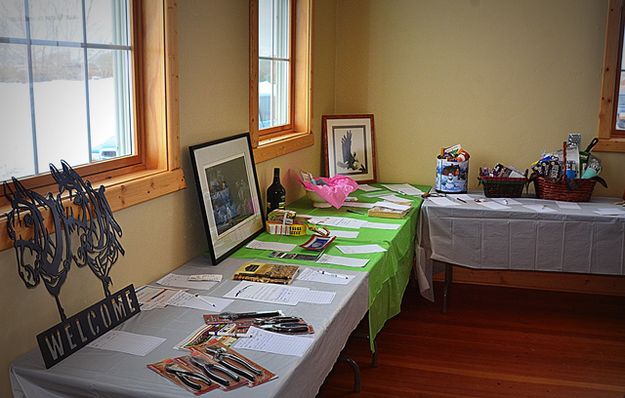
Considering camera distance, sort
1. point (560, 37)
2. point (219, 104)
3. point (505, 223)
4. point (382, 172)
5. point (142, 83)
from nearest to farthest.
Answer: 1. point (142, 83)
2. point (219, 104)
3. point (505, 223)
4. point (560, 37)
5. point (382, 172)

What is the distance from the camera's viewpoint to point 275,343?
6.93ft

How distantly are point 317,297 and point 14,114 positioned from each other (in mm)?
1182

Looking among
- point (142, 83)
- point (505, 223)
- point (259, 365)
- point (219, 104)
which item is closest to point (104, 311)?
point (259, 365)

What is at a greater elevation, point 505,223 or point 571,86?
point 571,86

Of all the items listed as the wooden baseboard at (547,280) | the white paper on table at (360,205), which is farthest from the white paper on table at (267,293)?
the wooden baseboard at (547,280)

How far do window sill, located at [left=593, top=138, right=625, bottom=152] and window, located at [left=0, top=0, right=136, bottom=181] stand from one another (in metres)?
3.13

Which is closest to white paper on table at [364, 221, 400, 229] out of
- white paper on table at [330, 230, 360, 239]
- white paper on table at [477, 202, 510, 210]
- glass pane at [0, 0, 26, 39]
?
white paper on table at [330, 230, 360, 239]

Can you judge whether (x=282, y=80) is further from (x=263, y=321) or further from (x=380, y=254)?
(x=263, y=321)

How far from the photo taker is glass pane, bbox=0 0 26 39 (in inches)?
76.8

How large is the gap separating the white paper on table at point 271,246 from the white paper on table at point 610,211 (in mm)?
1947

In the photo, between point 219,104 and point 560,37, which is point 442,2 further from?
point 219,104

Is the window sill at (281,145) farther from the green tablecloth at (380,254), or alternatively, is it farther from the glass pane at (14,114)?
the glass pane at (14,114)

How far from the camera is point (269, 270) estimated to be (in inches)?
109

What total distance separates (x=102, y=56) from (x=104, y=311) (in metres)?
0.89
